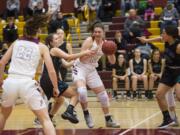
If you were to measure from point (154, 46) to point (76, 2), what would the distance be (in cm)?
539

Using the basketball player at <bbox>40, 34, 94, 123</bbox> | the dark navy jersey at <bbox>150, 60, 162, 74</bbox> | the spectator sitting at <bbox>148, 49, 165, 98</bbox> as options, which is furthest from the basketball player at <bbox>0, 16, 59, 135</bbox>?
the dark navy jersey at <bbox>150, 60, 162, 74</bbox>

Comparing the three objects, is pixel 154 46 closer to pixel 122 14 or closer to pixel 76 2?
pixel 122 14

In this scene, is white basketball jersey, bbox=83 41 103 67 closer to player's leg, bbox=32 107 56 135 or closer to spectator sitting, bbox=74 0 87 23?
player's leg, bbox=32 107 56 135

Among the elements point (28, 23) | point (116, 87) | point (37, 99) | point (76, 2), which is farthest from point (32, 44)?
point (76, 2)

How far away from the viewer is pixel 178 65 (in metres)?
7.69

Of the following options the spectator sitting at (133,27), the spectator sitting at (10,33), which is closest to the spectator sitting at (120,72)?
the spectator sitting at (133,27)

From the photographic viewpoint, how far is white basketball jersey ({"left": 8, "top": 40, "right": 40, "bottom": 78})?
18.4 feet

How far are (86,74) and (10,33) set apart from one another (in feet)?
28.7

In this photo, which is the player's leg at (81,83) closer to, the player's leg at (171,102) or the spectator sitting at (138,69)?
the player's leg at (171,102)

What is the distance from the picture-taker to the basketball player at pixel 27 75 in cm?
552

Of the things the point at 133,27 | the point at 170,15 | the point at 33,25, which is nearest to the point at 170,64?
the point at 33,25

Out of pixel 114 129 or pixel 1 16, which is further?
pixel 1 16

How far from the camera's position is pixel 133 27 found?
14664 millimetres

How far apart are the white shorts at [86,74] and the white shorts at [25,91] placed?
2.22 metres
